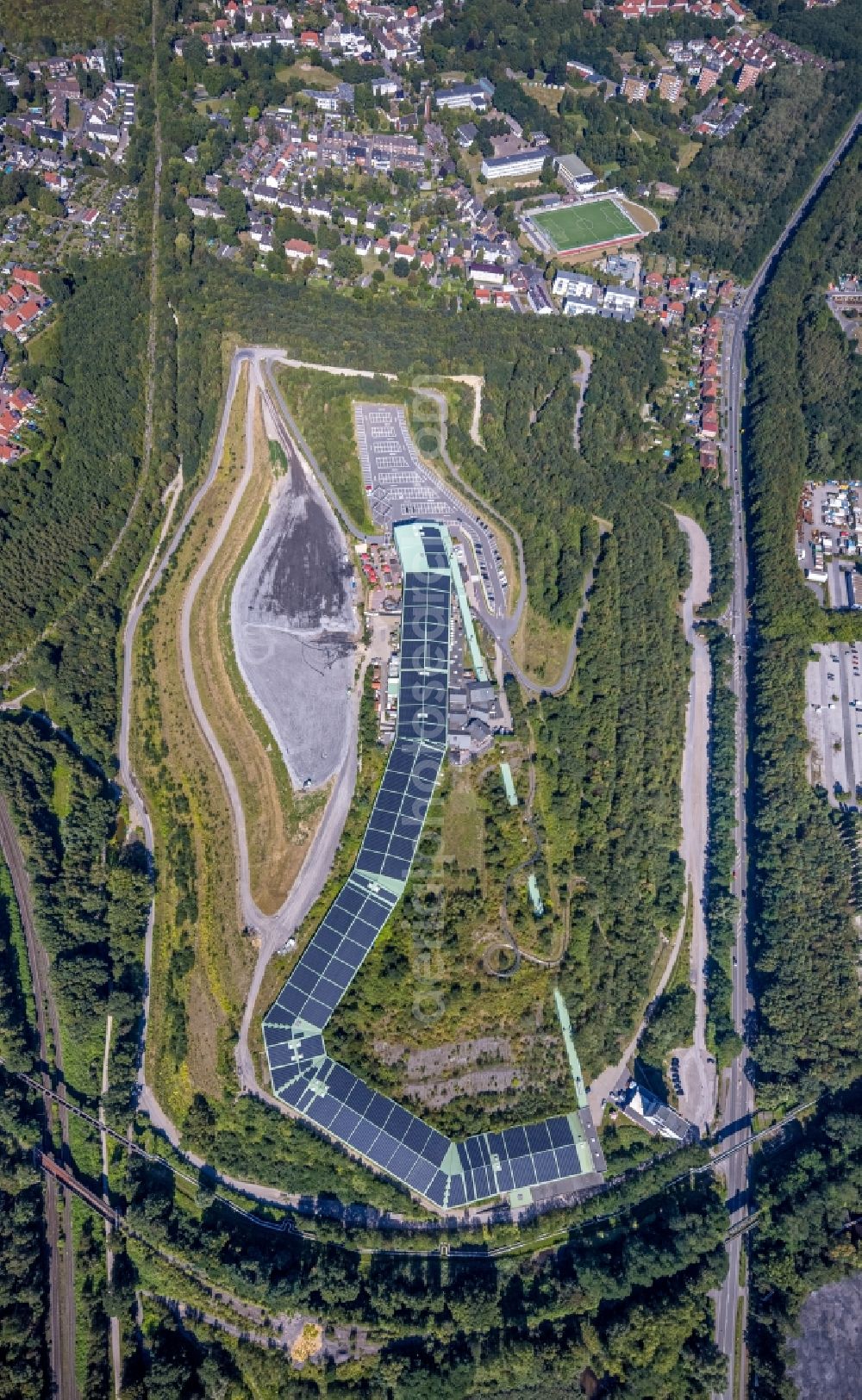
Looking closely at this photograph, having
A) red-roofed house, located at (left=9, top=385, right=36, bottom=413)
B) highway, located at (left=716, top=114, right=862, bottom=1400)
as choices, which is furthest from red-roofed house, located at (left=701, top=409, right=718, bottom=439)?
red-roofed house, located at (left=9, top=385, right=36, bottom=413)

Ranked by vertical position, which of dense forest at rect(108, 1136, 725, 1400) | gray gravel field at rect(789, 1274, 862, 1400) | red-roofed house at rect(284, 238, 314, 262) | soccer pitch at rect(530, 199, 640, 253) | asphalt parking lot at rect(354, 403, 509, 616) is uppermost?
soccer pitch at rect(530, 199, 640, 253)

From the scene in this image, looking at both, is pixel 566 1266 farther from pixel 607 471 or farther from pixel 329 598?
pixel 607 471

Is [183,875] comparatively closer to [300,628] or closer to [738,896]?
[300,628]

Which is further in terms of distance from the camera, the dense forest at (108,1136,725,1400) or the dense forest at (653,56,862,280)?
the dense forest at (653,56,862,280)

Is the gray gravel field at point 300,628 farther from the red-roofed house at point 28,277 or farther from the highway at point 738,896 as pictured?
the red-roofed house at point 28,277

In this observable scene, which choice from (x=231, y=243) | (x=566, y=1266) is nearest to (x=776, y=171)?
(x=231, y=243)

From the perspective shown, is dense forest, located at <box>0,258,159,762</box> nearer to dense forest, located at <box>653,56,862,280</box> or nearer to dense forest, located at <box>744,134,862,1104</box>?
dense forest, located at <box>744,134,862,1104</box>

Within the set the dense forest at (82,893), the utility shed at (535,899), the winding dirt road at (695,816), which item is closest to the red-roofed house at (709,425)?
the winding dirt road at (695,816)
